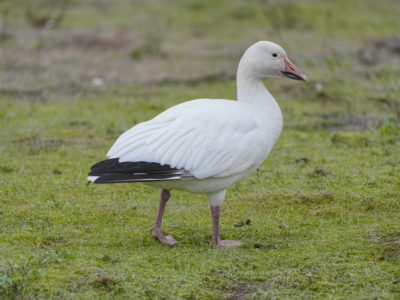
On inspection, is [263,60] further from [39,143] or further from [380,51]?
[380,51]

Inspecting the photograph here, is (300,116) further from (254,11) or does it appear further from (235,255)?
(254,11)

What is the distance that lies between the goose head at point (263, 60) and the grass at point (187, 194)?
1.25 meters

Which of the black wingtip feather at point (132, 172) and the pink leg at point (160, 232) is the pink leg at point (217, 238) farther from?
the black wingtip feather at point (132, 172)

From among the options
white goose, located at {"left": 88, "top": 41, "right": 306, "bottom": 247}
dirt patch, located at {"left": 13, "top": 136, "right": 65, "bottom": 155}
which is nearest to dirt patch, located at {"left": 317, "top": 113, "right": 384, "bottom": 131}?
dirt patch, located at {"left": 13, "top": 136, "right": 65, "bottom": 155}

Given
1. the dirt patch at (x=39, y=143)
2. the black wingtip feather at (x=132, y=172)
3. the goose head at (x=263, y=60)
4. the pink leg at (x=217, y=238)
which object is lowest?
the dirt patch at (x=39, y=143)

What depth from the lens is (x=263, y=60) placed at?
22.4ft

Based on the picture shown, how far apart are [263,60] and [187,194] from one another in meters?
1.81

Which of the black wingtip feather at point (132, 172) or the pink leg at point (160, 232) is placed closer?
the black wingtip feather at point (132, 172)

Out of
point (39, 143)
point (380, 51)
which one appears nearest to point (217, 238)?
point (39, 143)

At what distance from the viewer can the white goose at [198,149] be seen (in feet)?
19.9

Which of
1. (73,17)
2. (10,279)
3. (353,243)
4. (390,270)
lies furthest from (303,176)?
(73,17)

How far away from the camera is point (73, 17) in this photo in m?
20.6

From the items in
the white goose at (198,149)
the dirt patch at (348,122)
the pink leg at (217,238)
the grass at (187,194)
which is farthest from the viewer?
the dirt patch at (348,122)

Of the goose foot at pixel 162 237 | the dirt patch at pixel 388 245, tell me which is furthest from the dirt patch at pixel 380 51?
the goose foot at pixel 162 237
